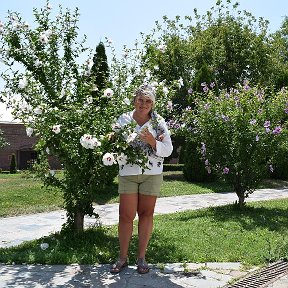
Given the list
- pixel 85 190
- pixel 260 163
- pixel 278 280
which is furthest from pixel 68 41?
pixel 260 163

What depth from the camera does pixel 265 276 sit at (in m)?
4.32

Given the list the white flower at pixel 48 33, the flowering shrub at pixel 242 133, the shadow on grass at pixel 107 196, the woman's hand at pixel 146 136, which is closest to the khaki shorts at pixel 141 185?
the woman's hand at pixel 146 136

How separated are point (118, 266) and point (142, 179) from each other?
0.87 m

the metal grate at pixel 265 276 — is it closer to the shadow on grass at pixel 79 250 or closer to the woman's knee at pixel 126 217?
the shadow on grass at pixel 79 250

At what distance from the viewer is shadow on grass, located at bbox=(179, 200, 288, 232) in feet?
23.4

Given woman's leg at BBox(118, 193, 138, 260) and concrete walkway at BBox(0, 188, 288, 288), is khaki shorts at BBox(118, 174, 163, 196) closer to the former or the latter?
woman's leg at BBox(118, 193, 138, 260)

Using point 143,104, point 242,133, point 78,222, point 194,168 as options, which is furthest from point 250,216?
point 194,168

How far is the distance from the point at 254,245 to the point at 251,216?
2425 mm

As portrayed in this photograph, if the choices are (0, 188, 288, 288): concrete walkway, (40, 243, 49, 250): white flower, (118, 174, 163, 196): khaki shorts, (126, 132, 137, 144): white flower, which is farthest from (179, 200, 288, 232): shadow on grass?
(126, 132, 137, 144): white flower

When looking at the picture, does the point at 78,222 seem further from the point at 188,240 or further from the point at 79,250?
the point at 188,240

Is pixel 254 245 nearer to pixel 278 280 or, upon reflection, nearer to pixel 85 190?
pixel 278 280

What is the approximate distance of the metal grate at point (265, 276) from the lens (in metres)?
4.04

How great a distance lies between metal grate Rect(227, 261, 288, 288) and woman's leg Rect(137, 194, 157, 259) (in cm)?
90

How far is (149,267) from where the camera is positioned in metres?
4.53
